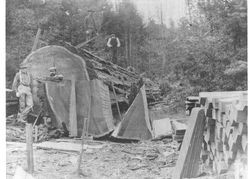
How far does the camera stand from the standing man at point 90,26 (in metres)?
3.34

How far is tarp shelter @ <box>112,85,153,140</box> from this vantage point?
4.76 metres

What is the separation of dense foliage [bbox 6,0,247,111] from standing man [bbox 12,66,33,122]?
0.63 ft

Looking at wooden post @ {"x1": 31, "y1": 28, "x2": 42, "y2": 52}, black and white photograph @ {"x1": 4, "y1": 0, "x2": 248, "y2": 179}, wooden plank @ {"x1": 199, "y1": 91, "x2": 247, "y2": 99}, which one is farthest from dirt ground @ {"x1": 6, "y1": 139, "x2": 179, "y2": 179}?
wooden post @ {"x1": 31, "y1": 28, "x2": 42, "y2": 52}

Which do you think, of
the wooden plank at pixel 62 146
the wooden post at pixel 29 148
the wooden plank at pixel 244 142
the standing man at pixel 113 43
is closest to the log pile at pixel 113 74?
the standing man at pixel 113 43

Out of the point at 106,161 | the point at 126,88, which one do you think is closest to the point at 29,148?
the point at 106,161

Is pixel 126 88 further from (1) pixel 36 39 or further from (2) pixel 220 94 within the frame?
(2) pixel 220 94

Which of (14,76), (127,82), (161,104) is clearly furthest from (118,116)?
(14,76)

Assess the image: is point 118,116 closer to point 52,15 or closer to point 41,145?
point 41,145

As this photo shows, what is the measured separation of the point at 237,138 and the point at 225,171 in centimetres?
34

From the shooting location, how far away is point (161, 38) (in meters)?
3.28

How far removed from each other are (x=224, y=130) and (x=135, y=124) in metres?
2.43

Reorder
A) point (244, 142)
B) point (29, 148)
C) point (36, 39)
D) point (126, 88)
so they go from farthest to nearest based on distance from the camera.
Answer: point (126, 88) → point (36, 39) → point (29, 148) → point (244, 142)

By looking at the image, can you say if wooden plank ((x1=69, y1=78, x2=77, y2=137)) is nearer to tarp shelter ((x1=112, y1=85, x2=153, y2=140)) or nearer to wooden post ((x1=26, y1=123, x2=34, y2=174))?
tarp shelter ((x1=112, y1=85, x2=153, y2=140))

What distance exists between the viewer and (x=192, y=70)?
3.03 m
